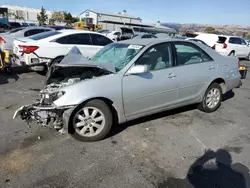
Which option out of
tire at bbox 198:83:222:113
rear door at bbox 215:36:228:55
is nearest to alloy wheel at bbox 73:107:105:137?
tire at bbox 198:83:222:113

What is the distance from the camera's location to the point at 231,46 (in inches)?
630

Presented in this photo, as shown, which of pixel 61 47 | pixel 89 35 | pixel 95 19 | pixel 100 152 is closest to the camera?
pixel 100 152

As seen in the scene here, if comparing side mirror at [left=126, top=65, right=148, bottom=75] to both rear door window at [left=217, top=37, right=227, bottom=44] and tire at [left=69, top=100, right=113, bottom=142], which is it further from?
rear door window at [left=217, top=37, right=227, bottom=44]

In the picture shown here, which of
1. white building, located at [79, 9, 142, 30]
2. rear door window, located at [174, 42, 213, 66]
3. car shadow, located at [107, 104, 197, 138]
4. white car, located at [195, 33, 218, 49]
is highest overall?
white building, located at [79, 9, 142, 30]

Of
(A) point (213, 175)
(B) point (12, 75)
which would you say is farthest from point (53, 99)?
(B) point (12, 75)

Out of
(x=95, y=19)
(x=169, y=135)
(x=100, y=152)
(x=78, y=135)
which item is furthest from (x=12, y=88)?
(x=95, y=19)

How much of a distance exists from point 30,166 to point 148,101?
2086 millimetres

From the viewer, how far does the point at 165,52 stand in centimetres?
432

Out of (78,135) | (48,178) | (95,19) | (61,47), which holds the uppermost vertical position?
(95,19)

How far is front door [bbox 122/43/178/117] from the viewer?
12.5 ft

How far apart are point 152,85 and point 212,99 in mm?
1868

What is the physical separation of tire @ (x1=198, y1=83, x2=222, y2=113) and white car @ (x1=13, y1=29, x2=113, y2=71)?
164 inches

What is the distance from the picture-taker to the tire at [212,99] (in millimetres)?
4992

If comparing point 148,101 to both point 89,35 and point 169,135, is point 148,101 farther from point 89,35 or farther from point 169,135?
point 89,35
